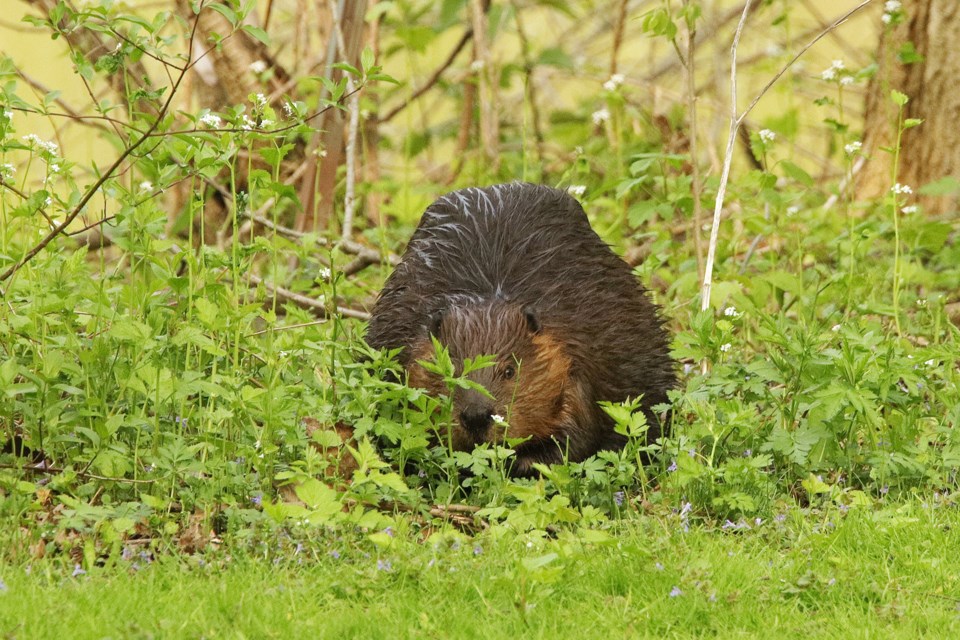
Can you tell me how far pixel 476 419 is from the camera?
4285 millimetres

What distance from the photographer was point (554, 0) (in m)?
8.40

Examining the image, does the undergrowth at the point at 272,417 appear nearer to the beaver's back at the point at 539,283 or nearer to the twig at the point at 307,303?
the beaver's back at the point at 539,283

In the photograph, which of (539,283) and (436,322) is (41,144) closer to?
(436,322)

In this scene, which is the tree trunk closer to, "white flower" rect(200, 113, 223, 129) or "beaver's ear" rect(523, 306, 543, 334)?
"beaver's ear" rect(523, 306, 543, 334)

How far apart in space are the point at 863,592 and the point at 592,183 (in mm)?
5091

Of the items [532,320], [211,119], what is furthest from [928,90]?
[211,119]

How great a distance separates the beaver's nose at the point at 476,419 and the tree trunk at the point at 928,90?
354cm

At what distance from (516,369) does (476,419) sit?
34cm

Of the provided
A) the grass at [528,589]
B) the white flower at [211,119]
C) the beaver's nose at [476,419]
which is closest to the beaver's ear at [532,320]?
the beaver's nose at [476,419]

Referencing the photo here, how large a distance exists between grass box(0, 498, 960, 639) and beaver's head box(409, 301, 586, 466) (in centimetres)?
81

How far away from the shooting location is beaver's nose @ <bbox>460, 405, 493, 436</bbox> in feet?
14.0

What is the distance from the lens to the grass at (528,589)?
315cm

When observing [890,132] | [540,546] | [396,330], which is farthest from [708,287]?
[890,132]

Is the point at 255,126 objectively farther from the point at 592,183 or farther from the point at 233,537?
the point at 592,183
